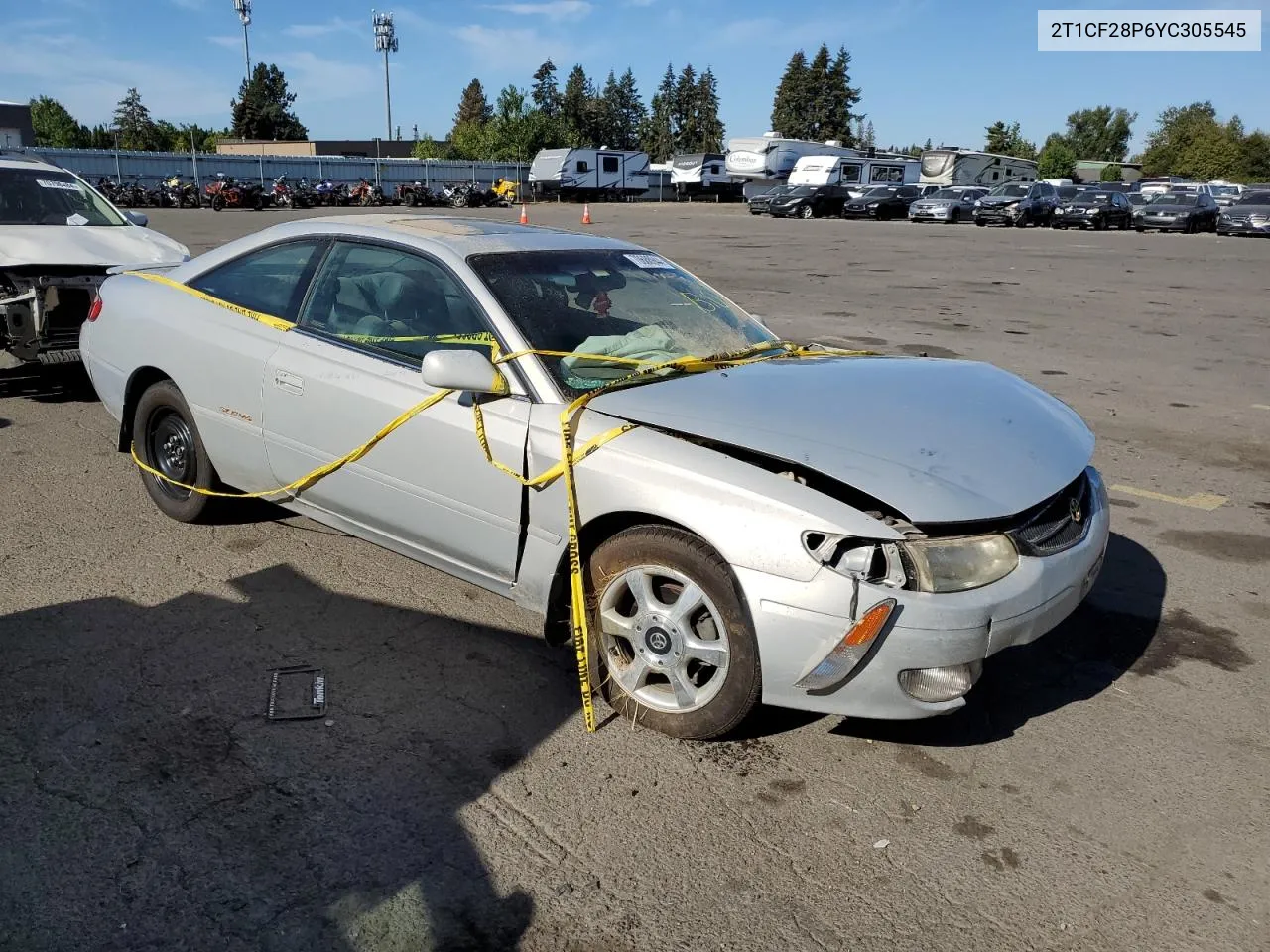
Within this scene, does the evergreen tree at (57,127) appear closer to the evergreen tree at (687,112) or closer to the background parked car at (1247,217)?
the evergreen tree at (687,112)

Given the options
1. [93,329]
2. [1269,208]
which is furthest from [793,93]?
[93,329]

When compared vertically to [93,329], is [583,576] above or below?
below

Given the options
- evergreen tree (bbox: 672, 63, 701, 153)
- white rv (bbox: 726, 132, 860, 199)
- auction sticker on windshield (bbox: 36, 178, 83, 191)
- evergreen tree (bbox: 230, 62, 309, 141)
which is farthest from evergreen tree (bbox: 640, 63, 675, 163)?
auction sticker on windshield (bbox: 36, 178, 83, 191)

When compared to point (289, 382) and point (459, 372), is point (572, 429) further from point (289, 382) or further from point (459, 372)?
point (289, 382)

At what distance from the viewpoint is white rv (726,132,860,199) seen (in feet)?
167

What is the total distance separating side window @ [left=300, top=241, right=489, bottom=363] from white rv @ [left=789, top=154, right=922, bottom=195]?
41.4 metres

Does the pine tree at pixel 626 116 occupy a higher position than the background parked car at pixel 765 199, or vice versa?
the pine tree at pixel 626 116

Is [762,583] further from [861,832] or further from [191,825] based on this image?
[191,825]

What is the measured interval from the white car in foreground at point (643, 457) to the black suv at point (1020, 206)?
3608 cm

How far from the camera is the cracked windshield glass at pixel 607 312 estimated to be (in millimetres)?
3627

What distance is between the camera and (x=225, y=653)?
3.70 m

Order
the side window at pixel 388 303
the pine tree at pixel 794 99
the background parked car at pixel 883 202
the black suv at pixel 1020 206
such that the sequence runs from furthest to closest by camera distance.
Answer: the pine tree at pixel 794 99 < the background parked car at pixel 883 202 < the black suv at pixel 1020 206 < the side window at pixel 388 303

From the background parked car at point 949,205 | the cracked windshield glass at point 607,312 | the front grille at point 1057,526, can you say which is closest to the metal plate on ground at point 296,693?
the cracked windshield glass at point 607,312

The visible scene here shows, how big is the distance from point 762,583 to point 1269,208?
123 ft
